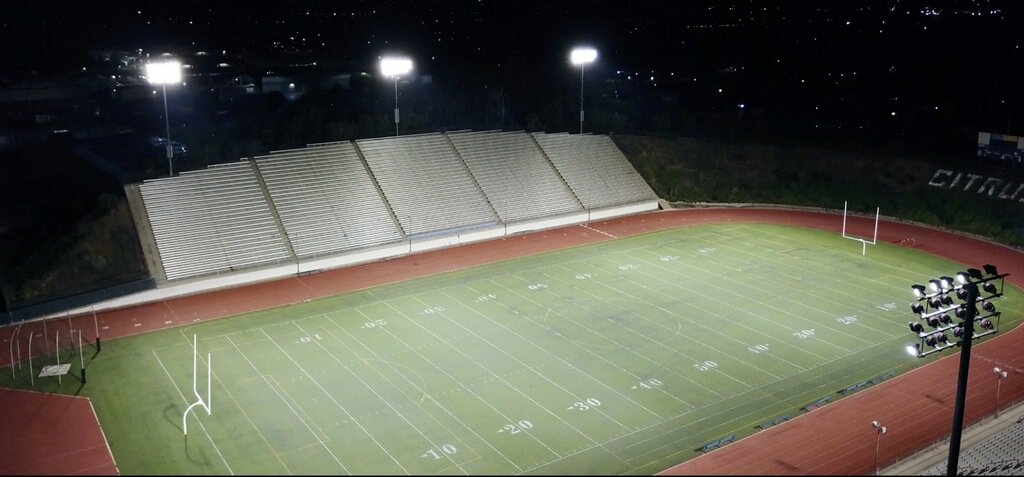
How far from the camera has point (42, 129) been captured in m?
41.3

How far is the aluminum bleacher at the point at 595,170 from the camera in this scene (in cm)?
3822

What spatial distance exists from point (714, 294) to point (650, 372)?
7023 millimetres

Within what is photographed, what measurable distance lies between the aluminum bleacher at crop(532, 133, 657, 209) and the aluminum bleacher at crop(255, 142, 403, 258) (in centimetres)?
1010

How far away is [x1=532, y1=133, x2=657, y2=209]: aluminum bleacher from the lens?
125 feet

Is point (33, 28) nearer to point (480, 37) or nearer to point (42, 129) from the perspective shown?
point (42, 129)

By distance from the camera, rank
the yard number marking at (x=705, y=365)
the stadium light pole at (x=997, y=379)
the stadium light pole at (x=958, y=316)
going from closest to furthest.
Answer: the stadium light pole at (x=958, y=316), the stadium light pole at (x=997, y=379), the yard number marking at (x=705, y=365)

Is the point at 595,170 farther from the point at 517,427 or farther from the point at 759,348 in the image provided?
the point at 517,427

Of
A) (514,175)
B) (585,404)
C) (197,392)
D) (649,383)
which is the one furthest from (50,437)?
(514,175)

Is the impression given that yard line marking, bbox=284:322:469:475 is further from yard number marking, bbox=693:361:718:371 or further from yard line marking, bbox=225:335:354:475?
yard number marking, bbox=693:361:718:371

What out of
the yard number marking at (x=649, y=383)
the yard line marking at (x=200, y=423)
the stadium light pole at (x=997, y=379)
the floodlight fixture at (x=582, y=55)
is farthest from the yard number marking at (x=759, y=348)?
the floodlight fixture at (x=582, y=55)

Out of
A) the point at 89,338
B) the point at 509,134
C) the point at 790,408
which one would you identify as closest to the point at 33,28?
the point at 509,134

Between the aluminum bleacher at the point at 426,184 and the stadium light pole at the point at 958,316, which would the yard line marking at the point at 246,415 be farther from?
the aluminum bleacher at the point at 426,184

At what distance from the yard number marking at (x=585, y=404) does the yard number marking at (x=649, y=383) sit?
4.31ft

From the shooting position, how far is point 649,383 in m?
19.6
